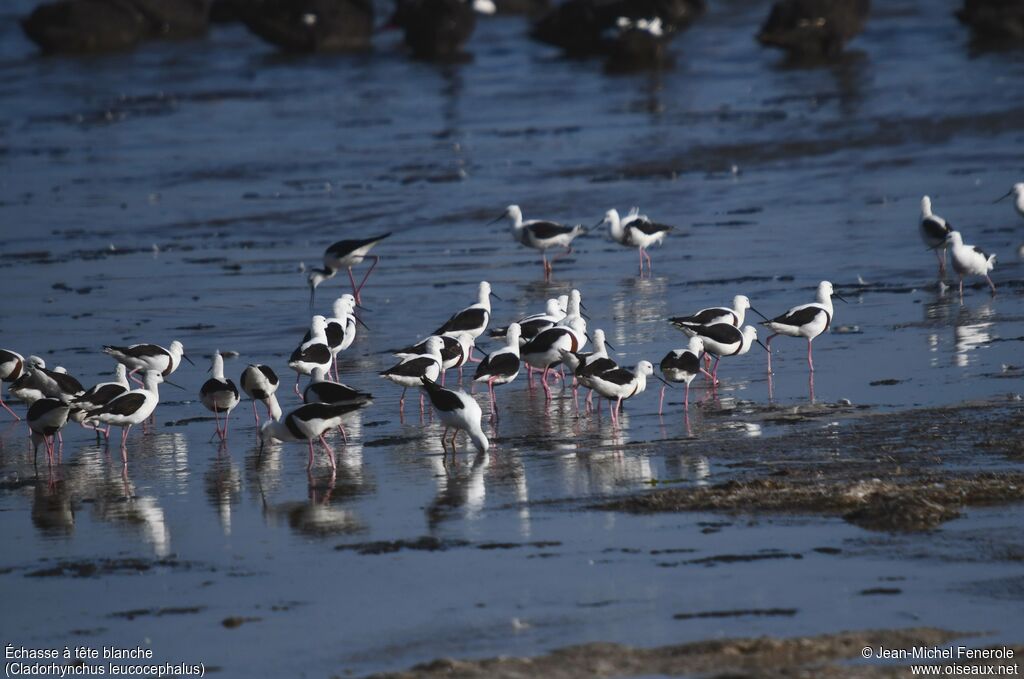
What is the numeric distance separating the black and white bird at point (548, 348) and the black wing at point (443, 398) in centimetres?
190

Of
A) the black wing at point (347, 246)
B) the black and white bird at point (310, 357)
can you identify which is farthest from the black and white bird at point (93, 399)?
the black wing at point (347, 246)

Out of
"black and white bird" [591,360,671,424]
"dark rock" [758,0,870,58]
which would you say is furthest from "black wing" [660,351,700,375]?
"dark rock" [758,0,870,58]

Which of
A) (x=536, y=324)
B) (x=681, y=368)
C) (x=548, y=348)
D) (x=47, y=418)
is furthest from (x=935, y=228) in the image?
(x=47, y=418)

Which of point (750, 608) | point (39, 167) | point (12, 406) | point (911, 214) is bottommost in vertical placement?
point (750, 608)

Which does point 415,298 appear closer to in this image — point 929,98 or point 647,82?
point 929,98

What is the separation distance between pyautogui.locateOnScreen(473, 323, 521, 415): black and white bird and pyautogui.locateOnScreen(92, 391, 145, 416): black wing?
2.51m

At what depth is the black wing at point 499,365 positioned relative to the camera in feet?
40.5

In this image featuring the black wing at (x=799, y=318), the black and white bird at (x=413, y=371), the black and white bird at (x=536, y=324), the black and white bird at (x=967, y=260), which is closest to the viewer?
the black and white bird at (x=413, y=371)

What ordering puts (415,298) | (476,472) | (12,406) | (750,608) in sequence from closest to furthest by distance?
(750,608), (476,472), (12,406), (415,298)

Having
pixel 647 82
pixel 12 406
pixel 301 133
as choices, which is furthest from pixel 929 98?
pixel 12 406

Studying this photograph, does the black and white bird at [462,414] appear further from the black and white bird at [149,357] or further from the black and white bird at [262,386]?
the black and white bird at [149,357]

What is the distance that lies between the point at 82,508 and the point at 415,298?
7.54m

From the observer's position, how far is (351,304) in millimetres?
14547

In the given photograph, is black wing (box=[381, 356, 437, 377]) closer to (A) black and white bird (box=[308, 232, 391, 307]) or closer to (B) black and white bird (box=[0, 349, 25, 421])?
(B) black and white bird (box=[0, 349, 25, 421])
